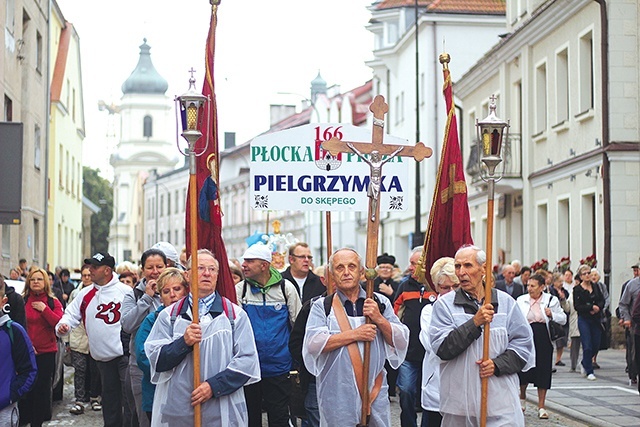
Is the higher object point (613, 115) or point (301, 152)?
point (613, 115)

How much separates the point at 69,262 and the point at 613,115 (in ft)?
92.8

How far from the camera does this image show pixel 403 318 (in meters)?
12.5

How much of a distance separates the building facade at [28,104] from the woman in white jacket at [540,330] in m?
12.8

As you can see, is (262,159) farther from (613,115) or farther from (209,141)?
(613,115)

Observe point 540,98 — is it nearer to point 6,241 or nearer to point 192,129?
point 6,241

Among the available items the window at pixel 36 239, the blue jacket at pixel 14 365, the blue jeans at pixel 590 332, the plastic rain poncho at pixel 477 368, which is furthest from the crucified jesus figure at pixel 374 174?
the window at pixel 36 239

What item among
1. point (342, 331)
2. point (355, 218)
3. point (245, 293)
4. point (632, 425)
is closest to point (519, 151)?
point (632, 425)

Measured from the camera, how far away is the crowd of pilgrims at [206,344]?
782cm

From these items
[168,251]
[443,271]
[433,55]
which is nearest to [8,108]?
[168,251]

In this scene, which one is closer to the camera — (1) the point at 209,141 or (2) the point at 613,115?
(1) the point at 209,141

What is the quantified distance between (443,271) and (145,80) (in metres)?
142

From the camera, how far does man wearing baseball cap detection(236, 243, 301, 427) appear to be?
35.2 feet

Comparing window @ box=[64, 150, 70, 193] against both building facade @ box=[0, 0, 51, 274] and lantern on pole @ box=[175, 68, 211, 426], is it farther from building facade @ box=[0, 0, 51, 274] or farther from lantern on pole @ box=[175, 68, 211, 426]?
lantern on pole @ box=[175, 68, 211, 426]

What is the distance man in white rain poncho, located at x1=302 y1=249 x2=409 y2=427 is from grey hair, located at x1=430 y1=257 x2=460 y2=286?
1902mm
